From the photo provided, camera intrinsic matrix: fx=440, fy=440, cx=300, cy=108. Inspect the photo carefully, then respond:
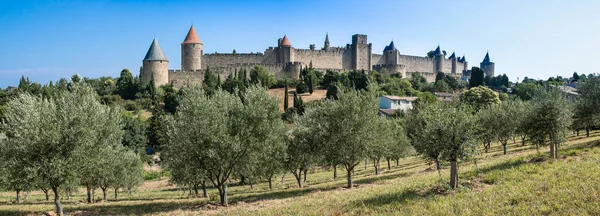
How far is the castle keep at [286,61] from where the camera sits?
73000 mm

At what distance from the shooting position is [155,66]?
71.6 metres

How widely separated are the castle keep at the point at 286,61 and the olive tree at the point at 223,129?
46052 mm

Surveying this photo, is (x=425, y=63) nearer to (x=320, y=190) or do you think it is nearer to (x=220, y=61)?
(x=220, y=61)

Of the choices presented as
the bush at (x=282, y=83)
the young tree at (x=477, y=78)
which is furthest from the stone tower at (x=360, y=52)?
the bush at (x=282, y=83)

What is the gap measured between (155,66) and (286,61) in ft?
83.2

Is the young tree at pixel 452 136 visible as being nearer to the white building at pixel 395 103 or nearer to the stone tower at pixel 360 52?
the white building at pixel 395 103

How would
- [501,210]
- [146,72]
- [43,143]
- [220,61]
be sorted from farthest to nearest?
1. [220,61]
2. [146,72]
3. [43,143]
4. [501,210]

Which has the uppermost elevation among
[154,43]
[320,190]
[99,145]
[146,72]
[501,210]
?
[154,43]

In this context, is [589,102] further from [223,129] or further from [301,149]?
[223,129]

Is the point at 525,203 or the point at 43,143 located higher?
the point at 43,143

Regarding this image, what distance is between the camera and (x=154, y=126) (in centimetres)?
5253

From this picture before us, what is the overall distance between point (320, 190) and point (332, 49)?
76.4 metres

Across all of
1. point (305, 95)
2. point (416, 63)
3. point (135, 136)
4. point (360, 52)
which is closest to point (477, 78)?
→ point (416, 63)

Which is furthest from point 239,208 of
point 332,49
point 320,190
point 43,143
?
point 332,49
